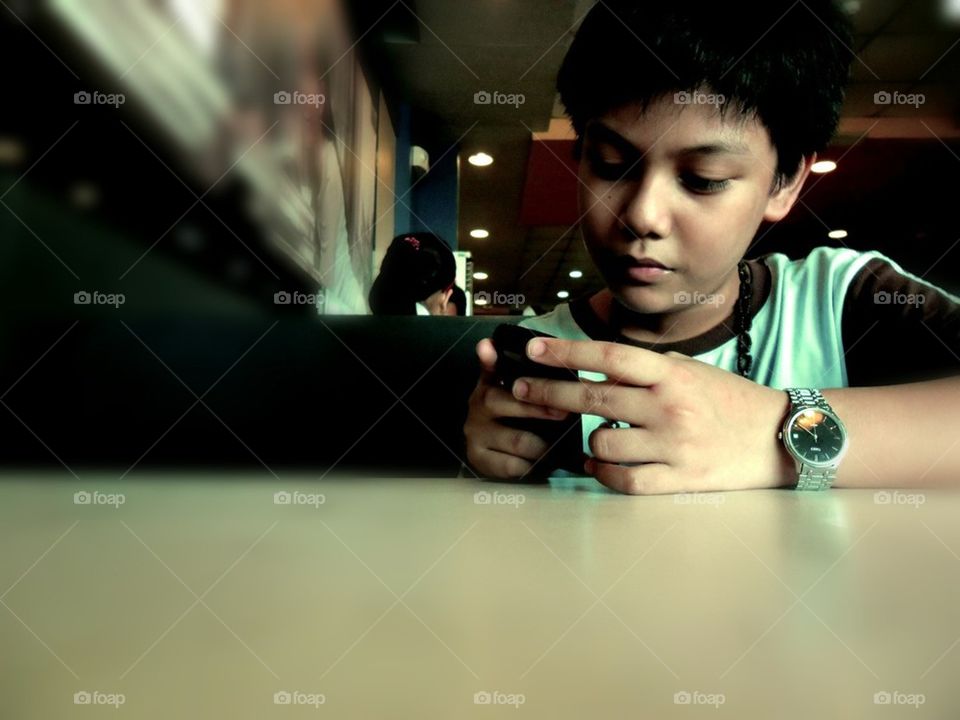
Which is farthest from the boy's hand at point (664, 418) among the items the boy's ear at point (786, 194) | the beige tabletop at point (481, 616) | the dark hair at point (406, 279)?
the dark hair at point (406, 279)

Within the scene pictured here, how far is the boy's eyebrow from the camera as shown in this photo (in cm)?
64

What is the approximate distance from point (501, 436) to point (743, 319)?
0.41m

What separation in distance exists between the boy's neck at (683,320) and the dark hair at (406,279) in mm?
497

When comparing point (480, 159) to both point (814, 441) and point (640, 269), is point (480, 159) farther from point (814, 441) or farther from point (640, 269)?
point (814, 441)

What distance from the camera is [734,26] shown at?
2.20 ft

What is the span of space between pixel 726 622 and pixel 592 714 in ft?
0.21

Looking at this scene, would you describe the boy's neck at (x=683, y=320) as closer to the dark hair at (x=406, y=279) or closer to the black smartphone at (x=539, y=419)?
the black smartphone at (x=539, y=419)

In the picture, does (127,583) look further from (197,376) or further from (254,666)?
(197,376)

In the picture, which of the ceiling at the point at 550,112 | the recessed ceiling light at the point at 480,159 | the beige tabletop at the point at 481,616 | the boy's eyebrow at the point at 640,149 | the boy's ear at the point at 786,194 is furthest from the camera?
the recessed ceiling light at the point at 480,159

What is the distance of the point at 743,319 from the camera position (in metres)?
0.80

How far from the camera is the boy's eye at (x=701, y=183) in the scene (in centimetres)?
64

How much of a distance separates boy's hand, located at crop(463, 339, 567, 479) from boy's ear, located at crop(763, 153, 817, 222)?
0.41m

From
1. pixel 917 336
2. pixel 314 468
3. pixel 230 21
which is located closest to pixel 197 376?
pixel 314 468

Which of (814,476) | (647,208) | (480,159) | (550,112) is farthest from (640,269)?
(480,159)
